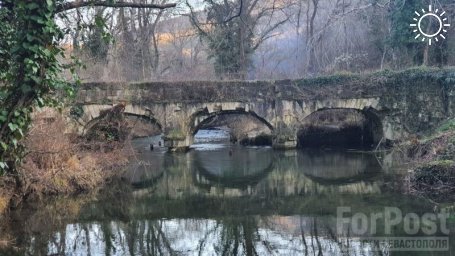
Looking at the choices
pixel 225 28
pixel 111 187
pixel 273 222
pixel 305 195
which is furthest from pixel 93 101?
pixel 273 222

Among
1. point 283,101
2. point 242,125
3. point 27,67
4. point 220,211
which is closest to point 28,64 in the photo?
point 27,67

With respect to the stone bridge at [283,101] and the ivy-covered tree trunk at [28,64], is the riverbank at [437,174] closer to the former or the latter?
the stone bridge at [283,101]

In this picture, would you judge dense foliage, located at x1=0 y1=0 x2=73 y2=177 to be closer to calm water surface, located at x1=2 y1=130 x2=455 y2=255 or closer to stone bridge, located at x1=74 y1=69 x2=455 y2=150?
calm water surface, located at x1=2 y1=130 x2=455 y2=255

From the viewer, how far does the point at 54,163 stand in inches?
488

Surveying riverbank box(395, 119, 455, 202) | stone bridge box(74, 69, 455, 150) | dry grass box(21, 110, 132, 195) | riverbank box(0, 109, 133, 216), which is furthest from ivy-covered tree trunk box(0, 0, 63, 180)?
stone bridge box(74, 69, 455, 150)

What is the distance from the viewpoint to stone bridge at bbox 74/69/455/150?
21484 millimetres

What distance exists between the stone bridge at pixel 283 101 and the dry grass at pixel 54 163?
759 cm

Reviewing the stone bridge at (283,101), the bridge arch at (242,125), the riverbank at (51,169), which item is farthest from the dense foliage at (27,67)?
the bridge arch at (242,125)

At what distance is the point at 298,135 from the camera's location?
24.5m

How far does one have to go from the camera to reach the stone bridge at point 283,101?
21484 mm

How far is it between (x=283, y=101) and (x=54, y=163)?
40.8 ft

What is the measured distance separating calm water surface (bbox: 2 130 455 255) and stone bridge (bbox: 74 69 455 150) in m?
4.08

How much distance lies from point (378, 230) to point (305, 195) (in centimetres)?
378

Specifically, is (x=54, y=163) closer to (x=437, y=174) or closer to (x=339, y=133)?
(x=437, y=174)
